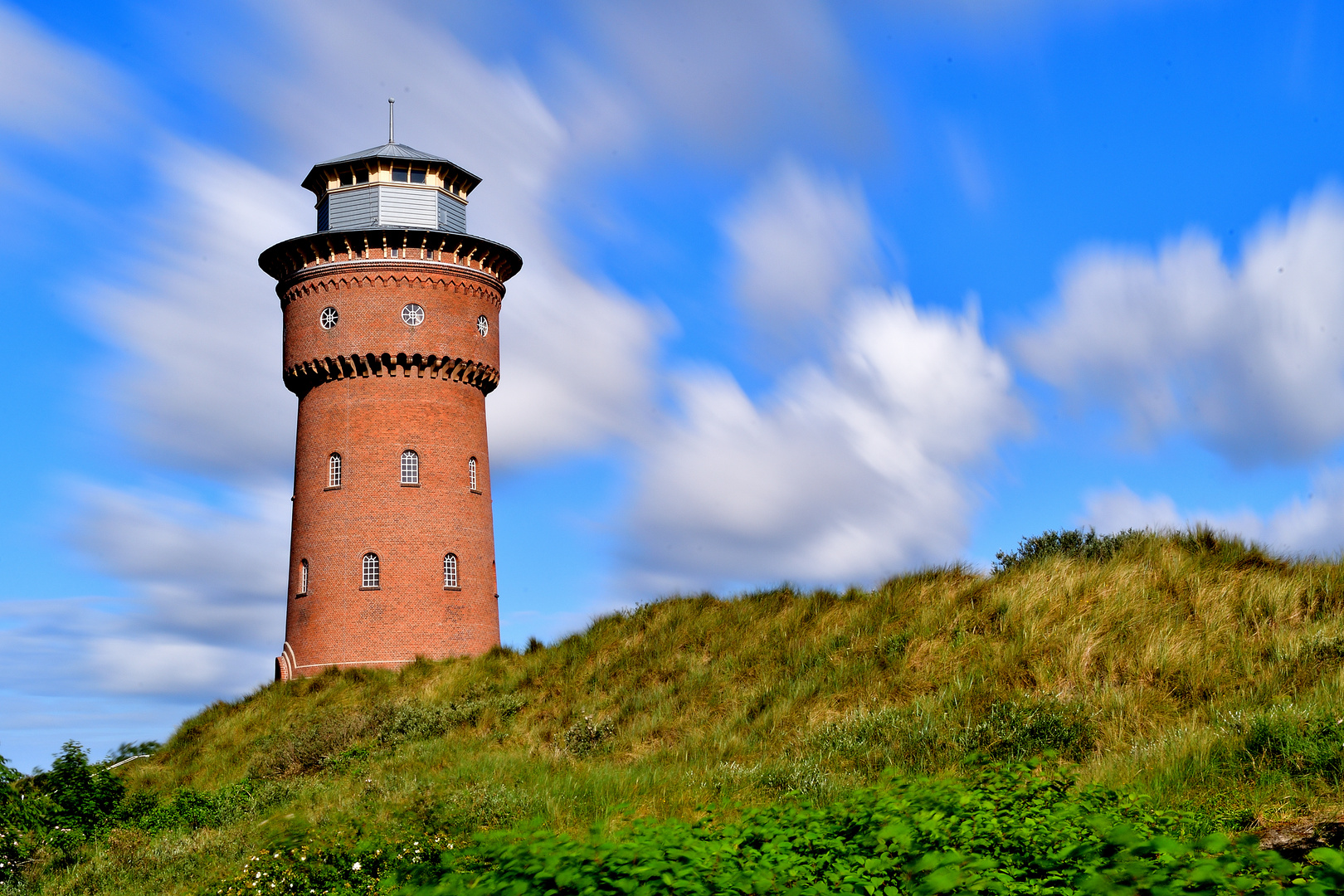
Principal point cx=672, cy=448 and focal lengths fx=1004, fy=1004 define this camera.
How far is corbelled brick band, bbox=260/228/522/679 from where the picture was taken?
2988 cm

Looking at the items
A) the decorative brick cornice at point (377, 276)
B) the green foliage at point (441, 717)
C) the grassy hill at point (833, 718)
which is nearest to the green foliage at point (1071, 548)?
the grassy hill at point (833, 718)

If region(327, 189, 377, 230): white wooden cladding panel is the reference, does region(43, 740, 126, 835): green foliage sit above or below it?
below

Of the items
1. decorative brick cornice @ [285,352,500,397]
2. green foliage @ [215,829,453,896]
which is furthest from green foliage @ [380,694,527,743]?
decorative brick cornice @ [285,352,500,397]

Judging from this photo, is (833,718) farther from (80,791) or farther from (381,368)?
(381,368)

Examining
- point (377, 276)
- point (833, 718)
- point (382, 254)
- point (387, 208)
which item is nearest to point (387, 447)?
point (377, 276)

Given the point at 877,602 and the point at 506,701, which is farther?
the point at 506,701

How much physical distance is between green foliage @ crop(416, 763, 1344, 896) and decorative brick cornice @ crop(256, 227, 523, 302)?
24.9 metres

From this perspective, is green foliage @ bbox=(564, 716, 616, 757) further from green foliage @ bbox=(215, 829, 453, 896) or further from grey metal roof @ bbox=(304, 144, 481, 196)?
grey metal roof @ bbox=(304, 144, 481, 196)

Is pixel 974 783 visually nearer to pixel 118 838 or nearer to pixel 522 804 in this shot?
pixel 522 804

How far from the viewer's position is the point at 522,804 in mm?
12133

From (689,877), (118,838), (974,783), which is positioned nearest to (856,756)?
(974,783)

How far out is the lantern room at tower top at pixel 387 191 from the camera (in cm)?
3238

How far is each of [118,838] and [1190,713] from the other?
52.7 ft

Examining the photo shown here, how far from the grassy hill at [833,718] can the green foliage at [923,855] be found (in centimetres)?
131
